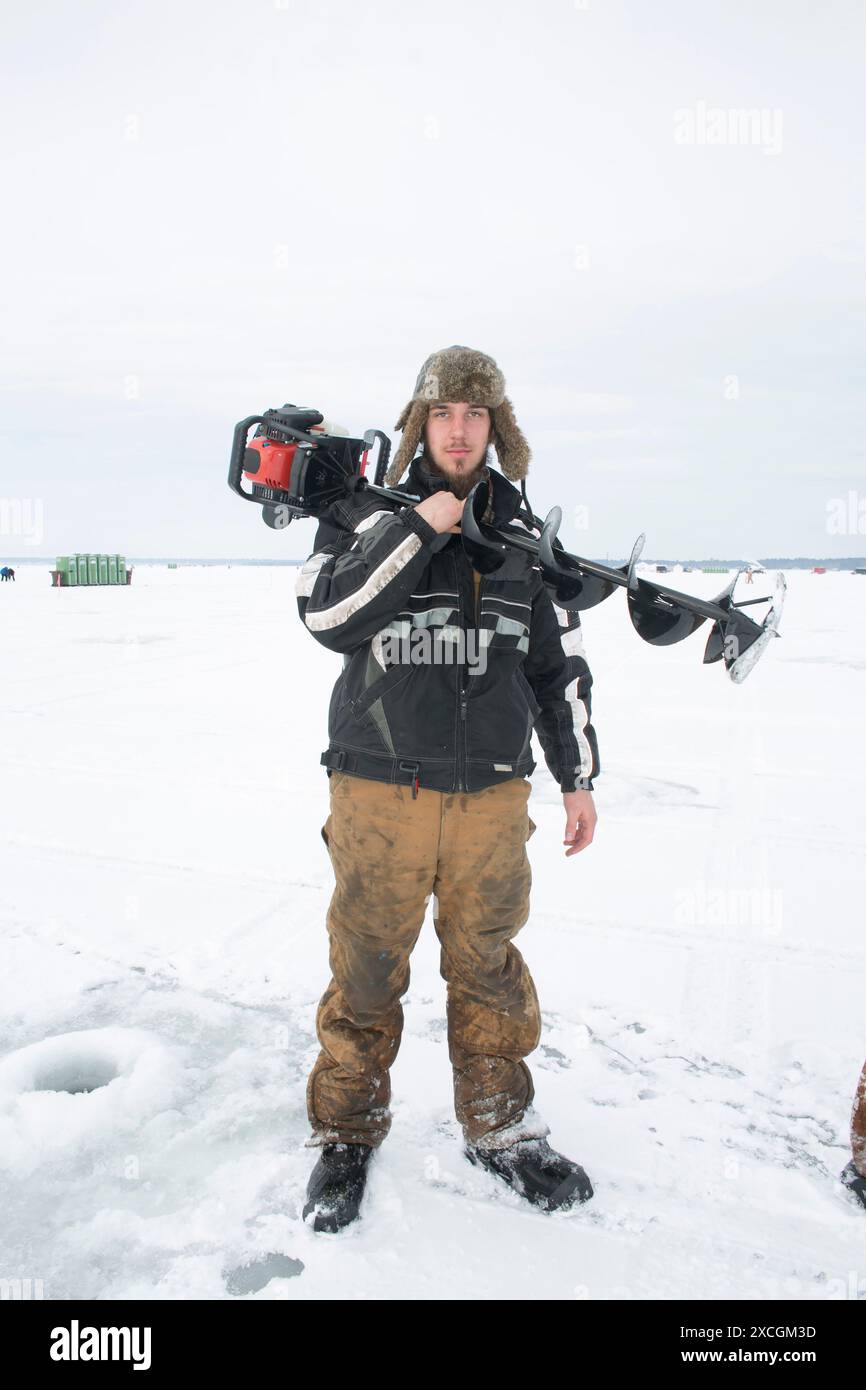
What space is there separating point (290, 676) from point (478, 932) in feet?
26.1

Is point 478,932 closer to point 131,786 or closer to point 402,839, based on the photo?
point 402,839

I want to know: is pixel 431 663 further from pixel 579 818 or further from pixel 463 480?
pixel 579 818

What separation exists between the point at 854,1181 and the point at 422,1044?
4.23 ft

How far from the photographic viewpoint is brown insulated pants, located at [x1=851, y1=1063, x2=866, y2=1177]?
207 centimetres

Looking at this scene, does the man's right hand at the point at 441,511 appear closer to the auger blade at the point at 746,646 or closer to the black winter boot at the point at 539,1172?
the auger blade at the point at 746,646

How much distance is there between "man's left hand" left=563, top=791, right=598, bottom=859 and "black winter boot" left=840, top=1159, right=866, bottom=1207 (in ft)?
3.48

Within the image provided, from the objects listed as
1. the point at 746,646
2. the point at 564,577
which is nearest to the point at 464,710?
the point at 564,577

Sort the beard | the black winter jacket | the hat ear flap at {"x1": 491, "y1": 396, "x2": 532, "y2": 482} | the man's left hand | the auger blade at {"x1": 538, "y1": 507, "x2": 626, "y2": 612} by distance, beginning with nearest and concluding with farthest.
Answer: the auger blade at {"x1": 538, "y1": 507, "x2": 626, "y2": 612}
the black winter jacket
the beard
the hat ear flap at {"x1": 491, "y1": 396, "x2": 532, "y2": 482}
the man's left hand

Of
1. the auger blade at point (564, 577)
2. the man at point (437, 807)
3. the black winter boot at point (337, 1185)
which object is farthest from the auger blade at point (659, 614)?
the black winter boot at point (337, 1185)

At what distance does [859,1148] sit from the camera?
6.81 ft

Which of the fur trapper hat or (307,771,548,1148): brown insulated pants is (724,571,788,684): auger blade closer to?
(307,771,548,1148): brown insulated pants

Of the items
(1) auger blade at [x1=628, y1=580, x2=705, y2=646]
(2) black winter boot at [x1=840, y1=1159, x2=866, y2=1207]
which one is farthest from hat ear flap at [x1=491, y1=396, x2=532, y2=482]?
(2) black winter boot at [x1=840, y1=1159, x2=866, y2=1207]

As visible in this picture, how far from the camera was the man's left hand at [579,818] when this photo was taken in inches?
93.7
